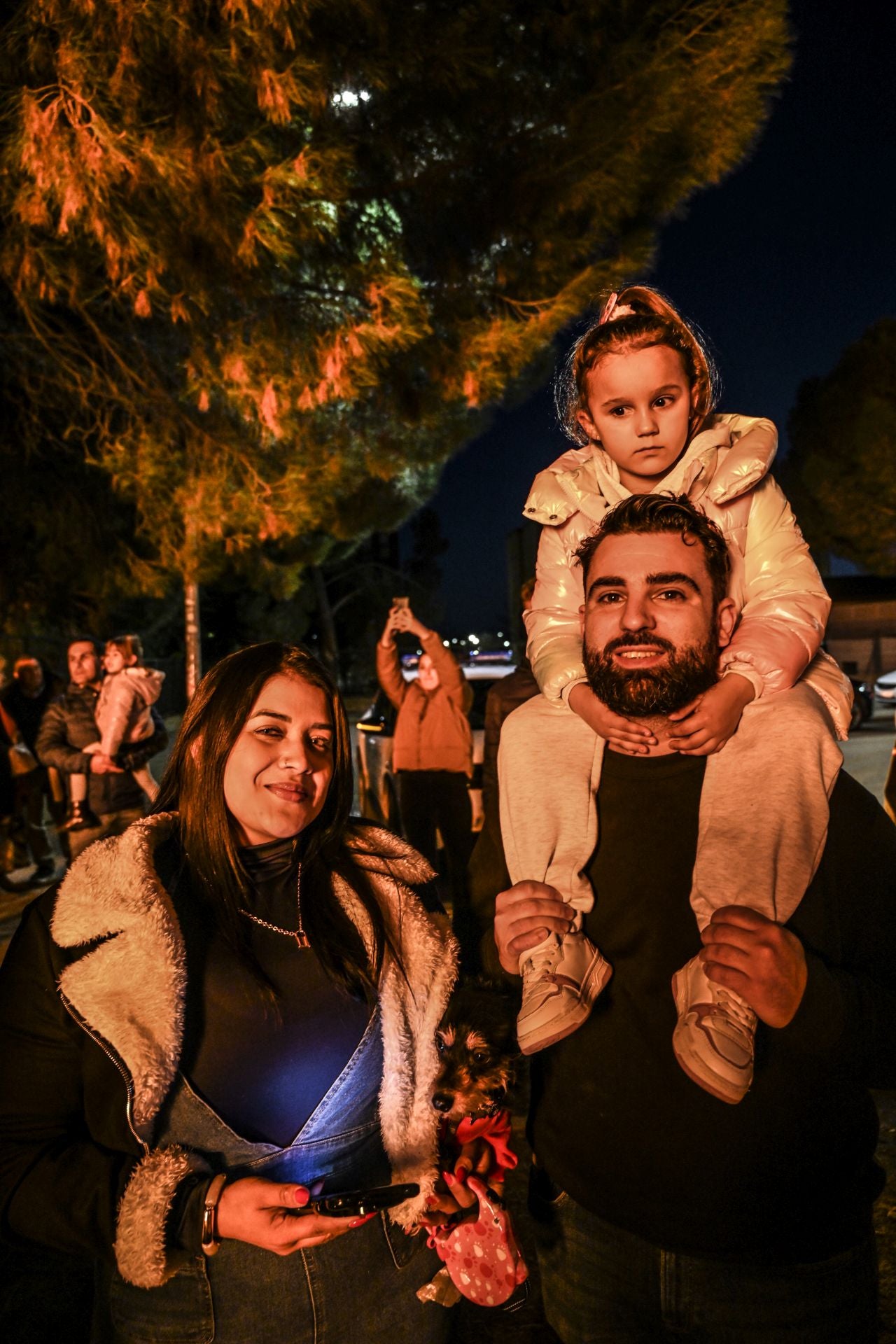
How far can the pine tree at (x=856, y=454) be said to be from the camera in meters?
24.3

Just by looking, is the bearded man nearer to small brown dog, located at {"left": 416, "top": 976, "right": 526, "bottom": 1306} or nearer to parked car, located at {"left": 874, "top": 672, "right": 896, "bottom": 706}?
small brown dog, located at {"left": 416, "top": 976, "right": 526, "bottom": 1306}

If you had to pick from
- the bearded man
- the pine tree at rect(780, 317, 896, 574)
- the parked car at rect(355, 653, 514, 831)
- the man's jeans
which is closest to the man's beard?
the bearded man

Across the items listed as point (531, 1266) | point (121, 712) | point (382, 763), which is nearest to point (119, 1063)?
point (531, 1266)

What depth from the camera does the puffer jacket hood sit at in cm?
165

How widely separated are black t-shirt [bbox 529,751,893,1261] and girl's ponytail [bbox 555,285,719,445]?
83cm

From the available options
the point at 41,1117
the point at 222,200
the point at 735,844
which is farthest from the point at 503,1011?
the point at 222,200

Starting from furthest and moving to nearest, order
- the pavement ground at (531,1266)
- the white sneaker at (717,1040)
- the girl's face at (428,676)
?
the girl's face at (428,676), the pavement ground at (531,1266), the white sneaker at (717,1040)

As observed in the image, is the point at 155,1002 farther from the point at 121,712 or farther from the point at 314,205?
the point at 314,205

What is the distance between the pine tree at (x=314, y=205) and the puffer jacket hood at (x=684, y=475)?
180 inches

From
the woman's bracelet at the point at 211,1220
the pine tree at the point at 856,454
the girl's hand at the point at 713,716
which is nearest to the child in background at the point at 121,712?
the woman's bracelet at the point at 211,1220

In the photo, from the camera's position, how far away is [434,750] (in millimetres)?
6023

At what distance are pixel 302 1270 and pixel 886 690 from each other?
59.1 ft

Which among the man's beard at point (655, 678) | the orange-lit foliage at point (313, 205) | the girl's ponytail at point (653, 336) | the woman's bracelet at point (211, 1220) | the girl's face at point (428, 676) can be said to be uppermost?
the orange-lit foliage at point (313, 205)

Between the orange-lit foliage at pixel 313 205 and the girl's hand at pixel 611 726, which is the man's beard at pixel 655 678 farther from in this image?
the orange-lit foliage at pixel 313 205
